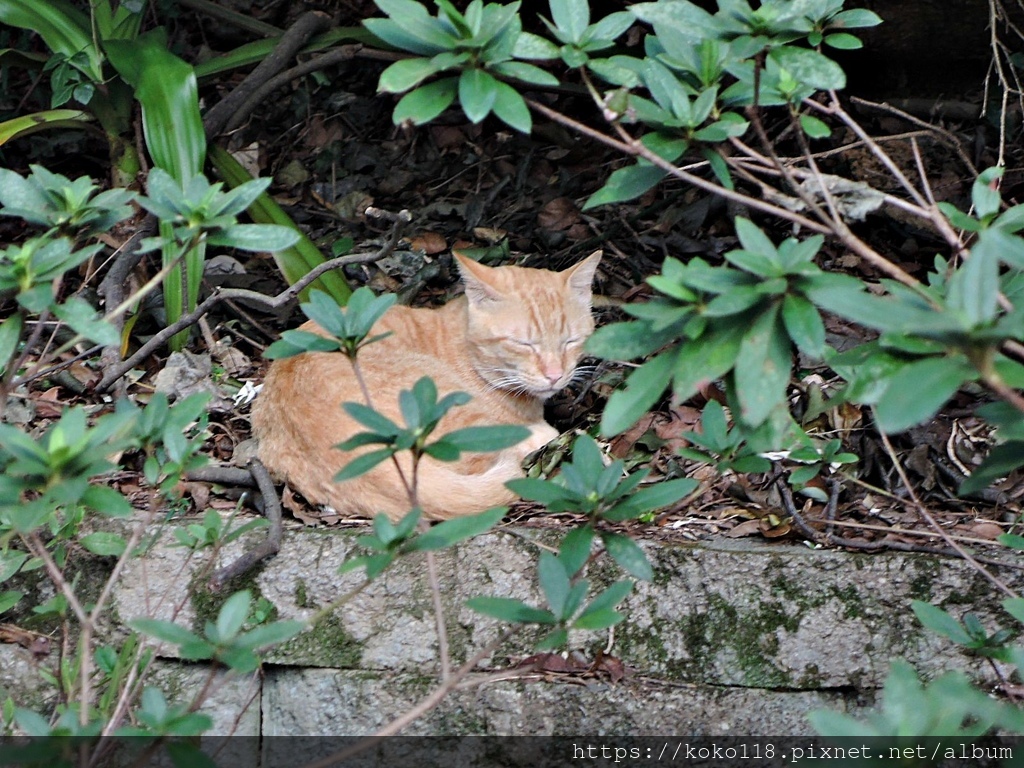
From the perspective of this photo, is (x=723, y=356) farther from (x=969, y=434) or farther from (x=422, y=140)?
(x=422, y=140)

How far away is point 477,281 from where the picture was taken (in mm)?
3516

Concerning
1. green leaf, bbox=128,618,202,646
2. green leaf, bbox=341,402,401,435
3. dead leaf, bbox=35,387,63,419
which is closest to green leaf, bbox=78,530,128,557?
Result: dead leaf, bbox=35,387,63,419

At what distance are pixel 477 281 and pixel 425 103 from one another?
76.8 inches

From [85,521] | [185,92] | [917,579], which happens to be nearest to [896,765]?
[917,579]

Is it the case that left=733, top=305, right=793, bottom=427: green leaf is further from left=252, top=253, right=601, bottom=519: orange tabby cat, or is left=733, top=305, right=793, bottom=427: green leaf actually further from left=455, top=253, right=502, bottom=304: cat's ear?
left=455, top=253, right=502, bottom=304: cat's ear

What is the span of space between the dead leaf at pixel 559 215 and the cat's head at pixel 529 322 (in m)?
0.59

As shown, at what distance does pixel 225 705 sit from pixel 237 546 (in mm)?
422

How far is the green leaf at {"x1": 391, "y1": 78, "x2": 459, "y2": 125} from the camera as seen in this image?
1.54 meters

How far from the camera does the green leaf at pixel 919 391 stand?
108 cm

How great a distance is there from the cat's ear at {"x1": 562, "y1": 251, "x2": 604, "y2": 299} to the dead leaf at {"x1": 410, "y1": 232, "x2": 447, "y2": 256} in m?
0.78

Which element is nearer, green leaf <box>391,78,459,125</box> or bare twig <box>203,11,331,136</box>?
green leaf <box>391,78,459,125</box>

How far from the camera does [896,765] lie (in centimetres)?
113

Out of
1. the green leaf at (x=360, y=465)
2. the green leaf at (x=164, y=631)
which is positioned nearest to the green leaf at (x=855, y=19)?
the green leaf at (x=360, y=465)

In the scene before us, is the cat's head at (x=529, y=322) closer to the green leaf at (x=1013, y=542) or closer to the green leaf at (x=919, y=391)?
the green leaf at (x=1013, y=542)
